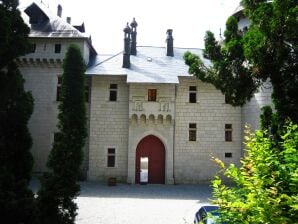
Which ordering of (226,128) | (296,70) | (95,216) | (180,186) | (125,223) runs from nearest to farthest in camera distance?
1. (296,70)
2. (125,223)
3. (95,216)
4. (180,186)
5. (226,128)

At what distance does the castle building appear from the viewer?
23812 millimetres

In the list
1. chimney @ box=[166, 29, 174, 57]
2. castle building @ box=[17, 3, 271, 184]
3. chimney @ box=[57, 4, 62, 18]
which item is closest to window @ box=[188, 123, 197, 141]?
castle building @ box=[17, 3, 271, 184]

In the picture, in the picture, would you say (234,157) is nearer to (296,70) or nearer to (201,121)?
(201,121)

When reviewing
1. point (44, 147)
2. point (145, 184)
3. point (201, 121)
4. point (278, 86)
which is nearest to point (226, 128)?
point (201, 121)

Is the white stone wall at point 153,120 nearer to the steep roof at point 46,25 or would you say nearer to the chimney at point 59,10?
the steep roof at point 46,25

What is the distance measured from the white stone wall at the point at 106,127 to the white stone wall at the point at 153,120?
2.00 ft

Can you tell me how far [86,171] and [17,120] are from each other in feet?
46.8

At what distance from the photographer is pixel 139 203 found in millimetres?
16594

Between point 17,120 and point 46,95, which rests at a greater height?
point 46,95

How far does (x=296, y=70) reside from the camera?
26.5 feet

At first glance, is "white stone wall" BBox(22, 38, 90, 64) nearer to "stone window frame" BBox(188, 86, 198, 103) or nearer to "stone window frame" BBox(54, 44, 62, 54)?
"stone window frame" BBox(54, 44, 62, 54)

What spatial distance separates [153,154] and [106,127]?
3749mm

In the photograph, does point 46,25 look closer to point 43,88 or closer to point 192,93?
point 43,88

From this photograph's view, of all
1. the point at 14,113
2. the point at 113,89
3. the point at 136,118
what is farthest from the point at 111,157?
the point at 14,113
